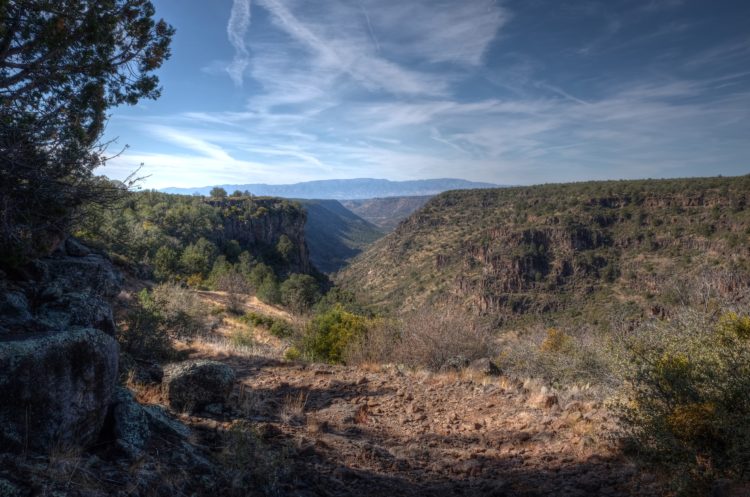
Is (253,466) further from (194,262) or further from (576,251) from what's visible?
(576,251)

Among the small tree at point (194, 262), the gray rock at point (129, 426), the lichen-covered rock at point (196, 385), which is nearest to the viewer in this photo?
the gray rock at point (129, 426)

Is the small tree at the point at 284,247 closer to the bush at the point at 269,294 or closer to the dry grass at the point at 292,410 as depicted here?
the bush at the point at 269,294

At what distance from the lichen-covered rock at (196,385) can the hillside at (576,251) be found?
43.9 meters

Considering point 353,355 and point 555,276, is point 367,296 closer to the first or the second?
point 555,276

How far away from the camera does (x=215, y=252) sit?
49812 mm

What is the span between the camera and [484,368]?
7.67 m

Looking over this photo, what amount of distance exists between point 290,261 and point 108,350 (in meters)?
70.6

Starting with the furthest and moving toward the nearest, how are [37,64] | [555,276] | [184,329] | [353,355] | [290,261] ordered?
[290,261], [555,276], [184,329], [353,355], [37,64]

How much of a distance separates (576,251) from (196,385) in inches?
2631

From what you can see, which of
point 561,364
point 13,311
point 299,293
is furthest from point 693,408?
point 299,293

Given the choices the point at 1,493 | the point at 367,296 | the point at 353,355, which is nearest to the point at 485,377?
the point at 353,355

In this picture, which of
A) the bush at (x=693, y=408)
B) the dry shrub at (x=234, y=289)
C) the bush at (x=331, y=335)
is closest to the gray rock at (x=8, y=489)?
the bush at (x=693, y=408)

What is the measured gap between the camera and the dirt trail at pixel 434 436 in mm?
3754

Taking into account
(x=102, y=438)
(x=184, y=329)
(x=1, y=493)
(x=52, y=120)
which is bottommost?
(x=184, y=329)
